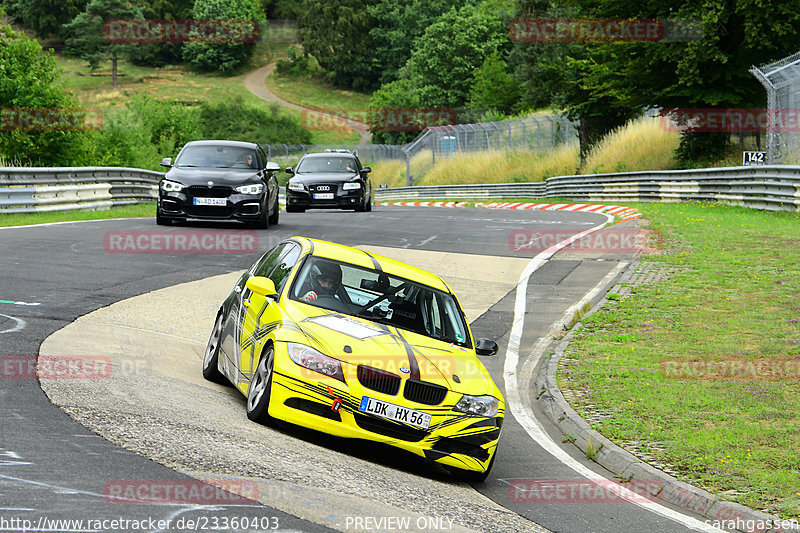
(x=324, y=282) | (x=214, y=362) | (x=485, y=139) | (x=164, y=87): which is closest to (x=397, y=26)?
(x=164, y=87)

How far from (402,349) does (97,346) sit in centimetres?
345

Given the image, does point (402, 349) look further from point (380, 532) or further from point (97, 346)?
point (97, 346)

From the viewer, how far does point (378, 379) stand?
23.6 ft

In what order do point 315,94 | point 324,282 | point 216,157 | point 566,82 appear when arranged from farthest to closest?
point 315,94
point 566,82
point 216,157
point 324,282

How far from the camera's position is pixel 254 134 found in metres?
112

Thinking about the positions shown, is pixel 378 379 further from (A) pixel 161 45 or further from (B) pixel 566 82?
(A) pixel 161 45

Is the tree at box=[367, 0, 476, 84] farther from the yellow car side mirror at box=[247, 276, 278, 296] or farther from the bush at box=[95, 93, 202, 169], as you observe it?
the yellow car side mirror at box=[247, 276, 278, 296]

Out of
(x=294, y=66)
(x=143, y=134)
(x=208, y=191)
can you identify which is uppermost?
(x=294, y=66)

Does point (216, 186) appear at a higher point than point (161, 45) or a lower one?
lower

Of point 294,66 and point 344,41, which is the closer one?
point 344,41

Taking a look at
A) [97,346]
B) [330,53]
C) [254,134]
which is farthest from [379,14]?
[97,346]

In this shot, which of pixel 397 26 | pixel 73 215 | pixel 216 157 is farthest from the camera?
pixel 397 26

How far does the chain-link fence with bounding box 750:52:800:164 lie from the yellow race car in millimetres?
22637

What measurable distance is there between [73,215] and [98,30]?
127718 millimetres
